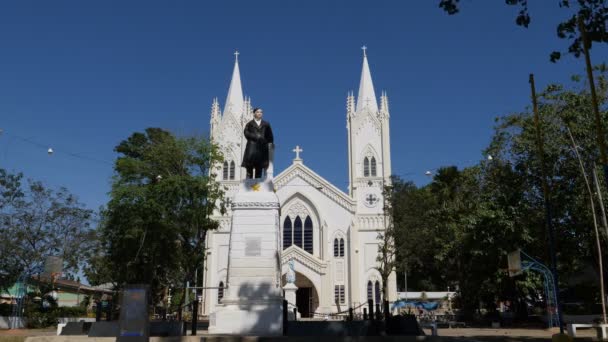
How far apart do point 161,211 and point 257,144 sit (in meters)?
15.7

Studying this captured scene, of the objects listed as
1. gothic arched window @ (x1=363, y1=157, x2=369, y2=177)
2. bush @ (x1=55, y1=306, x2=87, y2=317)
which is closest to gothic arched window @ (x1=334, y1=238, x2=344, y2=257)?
gothic arched window @ (x1=363, y1=157, x2=369, y2=177)

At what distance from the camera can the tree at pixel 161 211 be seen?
95.8 ft

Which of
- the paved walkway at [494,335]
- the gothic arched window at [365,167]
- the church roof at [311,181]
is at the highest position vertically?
the gothic arched window at [365,167]

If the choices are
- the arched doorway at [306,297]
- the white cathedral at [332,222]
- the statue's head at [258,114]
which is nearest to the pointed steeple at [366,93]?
the white cathedral at [332,222]

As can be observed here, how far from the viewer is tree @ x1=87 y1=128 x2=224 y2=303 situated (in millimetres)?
29188

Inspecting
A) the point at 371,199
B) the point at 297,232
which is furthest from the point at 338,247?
the point at 371,199

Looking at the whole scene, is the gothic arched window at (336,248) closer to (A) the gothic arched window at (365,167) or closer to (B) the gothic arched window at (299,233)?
(B) the gothic arched window at (299,233)

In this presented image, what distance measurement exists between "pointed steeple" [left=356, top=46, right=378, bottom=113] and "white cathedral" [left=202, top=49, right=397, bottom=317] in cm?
12

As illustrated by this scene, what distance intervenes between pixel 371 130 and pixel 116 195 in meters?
28.7

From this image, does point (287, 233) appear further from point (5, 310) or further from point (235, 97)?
point (5, 310)

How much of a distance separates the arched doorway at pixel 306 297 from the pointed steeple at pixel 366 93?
17559 millimetres

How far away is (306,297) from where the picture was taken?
4788cm

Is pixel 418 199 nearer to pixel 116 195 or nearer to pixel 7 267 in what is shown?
pixel 116 195

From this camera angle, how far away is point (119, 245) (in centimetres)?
3106
